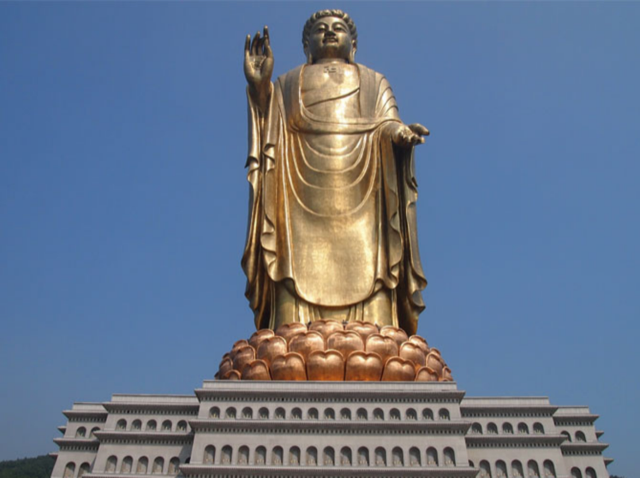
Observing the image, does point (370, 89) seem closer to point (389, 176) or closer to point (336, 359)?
point (389, 176)

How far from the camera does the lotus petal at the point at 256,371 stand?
11859mm

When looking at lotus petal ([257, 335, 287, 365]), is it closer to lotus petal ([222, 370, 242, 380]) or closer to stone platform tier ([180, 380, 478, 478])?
lotus petal ([222, 370, 242, 380])

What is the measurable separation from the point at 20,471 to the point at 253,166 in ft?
73.8

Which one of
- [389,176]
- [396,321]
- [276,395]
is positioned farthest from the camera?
[389,176]

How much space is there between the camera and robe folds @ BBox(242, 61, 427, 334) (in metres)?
14.3

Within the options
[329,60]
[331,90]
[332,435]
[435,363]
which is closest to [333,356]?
[332,435]

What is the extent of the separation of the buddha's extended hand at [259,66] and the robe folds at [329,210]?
269 millimetres

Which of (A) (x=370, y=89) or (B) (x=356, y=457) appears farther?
(A) (x=370, y=89)

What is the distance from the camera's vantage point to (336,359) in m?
11.8

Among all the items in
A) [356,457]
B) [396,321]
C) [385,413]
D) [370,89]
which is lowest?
[356,457]

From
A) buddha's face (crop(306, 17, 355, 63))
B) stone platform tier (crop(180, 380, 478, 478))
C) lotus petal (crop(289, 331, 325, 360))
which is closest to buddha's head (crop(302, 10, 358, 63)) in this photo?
buddha's face (crop(306, 17, 355, 63))

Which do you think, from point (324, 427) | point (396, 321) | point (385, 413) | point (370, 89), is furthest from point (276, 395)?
point (370, 89)

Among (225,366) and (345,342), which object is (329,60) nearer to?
(345,342)

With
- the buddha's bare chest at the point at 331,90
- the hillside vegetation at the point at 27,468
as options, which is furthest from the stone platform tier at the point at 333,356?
the hillside vegetation at the point at 27,468
